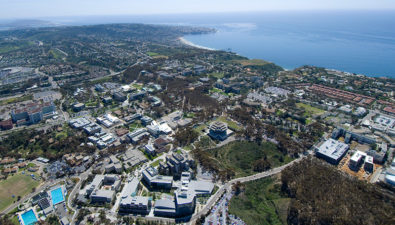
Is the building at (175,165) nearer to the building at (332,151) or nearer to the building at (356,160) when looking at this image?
the building at (332,151)

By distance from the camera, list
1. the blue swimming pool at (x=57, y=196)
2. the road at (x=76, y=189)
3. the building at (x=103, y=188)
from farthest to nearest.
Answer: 1. the blue swimming pool at (x=57, y=196)
2. the building at (x=103, y=188)
3. the road at (x=76, y=189)

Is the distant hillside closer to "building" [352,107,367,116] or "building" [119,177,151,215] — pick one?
"building" [352,107,367,116]

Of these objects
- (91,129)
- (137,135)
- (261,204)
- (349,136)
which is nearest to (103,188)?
(137,135)

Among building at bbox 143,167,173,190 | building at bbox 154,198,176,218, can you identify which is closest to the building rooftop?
building at bbox 143,167,173,190

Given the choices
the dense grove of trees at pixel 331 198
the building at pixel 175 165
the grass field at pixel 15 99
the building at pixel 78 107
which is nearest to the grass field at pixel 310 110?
the dense grove of trees at pixel 331 198

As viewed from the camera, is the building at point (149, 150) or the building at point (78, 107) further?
the building at point (78, 107)

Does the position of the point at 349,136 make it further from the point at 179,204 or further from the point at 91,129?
the point at 91,129

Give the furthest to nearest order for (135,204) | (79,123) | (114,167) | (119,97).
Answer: (119,97), (79,123), (114,167), (135,204)
